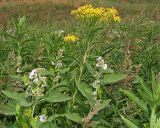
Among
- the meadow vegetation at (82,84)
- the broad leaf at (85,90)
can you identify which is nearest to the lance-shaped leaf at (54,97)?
the meadow vegetation at (82,84)

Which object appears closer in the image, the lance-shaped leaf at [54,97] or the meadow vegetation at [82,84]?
the meadow vegetation at [82,84]

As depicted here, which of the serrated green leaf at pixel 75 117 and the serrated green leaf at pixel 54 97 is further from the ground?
the serrated green leaf at pixel 54 97

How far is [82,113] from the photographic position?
2773 millimetres

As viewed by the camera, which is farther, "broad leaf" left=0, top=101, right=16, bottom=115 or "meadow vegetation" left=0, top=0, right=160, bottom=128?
"broad leaf" left=0, top=101, right=16, bottom=115

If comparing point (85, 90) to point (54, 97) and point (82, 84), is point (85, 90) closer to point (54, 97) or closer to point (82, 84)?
point (82, 84)

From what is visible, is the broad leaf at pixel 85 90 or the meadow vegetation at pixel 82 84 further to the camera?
the broad leaf at pixel 85 90

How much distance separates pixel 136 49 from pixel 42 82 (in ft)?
8.08

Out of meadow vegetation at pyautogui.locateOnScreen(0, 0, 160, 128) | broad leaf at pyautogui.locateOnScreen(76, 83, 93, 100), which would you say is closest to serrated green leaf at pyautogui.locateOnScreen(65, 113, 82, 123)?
meadow vegetation at pyautogui.locateOnScreen(0, 0, 160, 128)

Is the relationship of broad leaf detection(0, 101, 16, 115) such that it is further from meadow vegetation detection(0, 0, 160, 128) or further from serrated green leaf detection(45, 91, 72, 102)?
serrated green leaf detection(45, 91, 72, 102)

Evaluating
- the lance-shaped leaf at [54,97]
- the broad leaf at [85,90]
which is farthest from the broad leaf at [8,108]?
the broad leaf at [85,90]

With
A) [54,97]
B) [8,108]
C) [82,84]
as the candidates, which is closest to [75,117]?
[54,97]

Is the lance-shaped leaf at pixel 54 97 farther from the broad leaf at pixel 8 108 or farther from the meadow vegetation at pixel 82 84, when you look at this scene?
the broad leaf at pixel 8 108

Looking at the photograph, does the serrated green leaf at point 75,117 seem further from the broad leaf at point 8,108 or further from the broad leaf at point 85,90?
the broad leaf at point 8,108

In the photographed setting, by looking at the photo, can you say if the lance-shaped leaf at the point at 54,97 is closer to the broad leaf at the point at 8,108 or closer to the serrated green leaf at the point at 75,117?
the serrated green leaf at the point at 75,117
